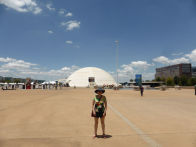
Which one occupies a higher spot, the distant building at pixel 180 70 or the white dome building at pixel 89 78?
the distant building at pixel 180 70

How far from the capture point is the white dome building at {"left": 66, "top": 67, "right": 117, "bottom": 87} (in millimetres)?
113875

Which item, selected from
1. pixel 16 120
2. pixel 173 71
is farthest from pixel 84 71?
pixel 16 120

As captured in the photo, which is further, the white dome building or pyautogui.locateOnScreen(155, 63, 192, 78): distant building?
pyautogui.locateOnScreen(155, 63, 192, 78): distant building

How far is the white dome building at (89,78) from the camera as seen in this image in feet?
374

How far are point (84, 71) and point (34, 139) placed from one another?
121434mm

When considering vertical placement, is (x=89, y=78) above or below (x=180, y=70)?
below

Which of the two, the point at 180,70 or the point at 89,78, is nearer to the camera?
the point at 89,78

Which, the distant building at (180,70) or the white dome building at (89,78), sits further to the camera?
the distant building at (180,70)

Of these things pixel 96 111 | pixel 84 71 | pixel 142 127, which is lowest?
pixel 142 127

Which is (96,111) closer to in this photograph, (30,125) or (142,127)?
(142,127)

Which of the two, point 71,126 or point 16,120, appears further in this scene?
point 16,120

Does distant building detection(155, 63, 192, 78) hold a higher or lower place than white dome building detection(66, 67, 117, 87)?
higher

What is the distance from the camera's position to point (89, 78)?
4574 inches

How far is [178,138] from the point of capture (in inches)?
207
